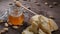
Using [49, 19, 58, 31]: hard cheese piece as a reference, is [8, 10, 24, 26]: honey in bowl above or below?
above

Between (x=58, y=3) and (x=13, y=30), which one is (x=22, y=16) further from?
(x=58, y=3)

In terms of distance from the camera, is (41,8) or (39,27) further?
(41,8)

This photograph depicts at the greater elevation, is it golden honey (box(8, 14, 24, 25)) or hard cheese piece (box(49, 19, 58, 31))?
golden honey (box(8, 14, 24, 25))

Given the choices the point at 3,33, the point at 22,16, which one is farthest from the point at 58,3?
the point at 3,33

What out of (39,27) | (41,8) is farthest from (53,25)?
(41,8)

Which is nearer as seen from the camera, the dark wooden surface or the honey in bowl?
the honey in bowl

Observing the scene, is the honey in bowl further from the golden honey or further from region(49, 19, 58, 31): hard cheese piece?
region(49, 19, 58, 31): hard cheese piece

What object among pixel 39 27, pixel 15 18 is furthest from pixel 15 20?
pixel 39 27

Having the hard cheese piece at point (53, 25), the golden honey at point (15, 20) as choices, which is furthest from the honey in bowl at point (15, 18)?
the hard cheese piece at point (53, 25)

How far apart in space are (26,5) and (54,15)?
16 centimetres

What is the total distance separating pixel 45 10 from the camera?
0.94 m

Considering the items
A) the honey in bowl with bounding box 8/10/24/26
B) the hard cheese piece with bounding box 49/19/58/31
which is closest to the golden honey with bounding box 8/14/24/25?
the honey in bowl with bounding box 8/10/24/26

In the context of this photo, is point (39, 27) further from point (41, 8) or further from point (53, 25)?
point (41, 8)

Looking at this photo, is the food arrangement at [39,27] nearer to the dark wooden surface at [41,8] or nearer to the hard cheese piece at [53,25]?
the hard cheese piece at [53,25]
